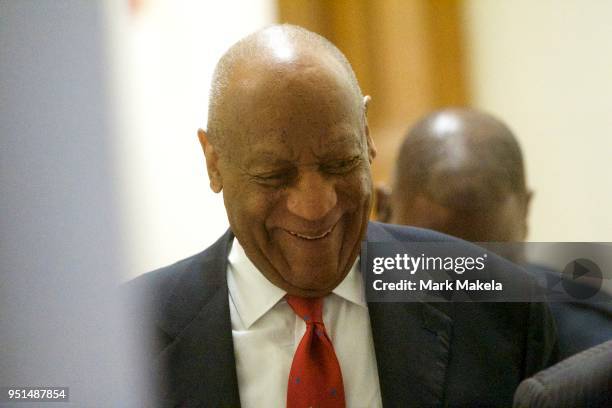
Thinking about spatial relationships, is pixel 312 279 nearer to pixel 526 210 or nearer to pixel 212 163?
pixel 212 163

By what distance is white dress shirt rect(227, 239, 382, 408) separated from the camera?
1.08 metres

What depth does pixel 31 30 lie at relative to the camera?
1.18m

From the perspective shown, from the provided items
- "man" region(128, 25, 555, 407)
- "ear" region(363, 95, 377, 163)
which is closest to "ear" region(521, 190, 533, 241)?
"man" region(128, 25, 555, 407)

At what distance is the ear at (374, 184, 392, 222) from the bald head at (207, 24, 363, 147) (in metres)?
0.25

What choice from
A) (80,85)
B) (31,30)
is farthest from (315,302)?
(31,30)

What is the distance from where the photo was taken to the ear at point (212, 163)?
109 cm

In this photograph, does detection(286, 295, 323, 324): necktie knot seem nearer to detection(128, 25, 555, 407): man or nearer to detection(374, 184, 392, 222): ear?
detection(128, 25, 555, 407): man

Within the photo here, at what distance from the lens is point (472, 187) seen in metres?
1.19

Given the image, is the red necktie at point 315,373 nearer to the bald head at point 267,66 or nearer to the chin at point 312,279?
the chin at point 312,279

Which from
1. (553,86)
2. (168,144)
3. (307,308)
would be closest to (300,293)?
(307,308)

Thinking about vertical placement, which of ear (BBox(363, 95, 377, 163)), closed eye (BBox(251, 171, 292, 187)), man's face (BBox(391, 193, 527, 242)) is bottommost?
man's face (BBox(391, 193, 527, 242))

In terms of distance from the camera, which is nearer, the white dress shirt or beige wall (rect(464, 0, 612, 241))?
the white dress shirt

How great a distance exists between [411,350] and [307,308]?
14 centimetres

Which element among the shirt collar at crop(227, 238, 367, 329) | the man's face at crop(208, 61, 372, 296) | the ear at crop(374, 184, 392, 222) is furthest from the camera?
the ear at crop(374, 184, 392, 222)
